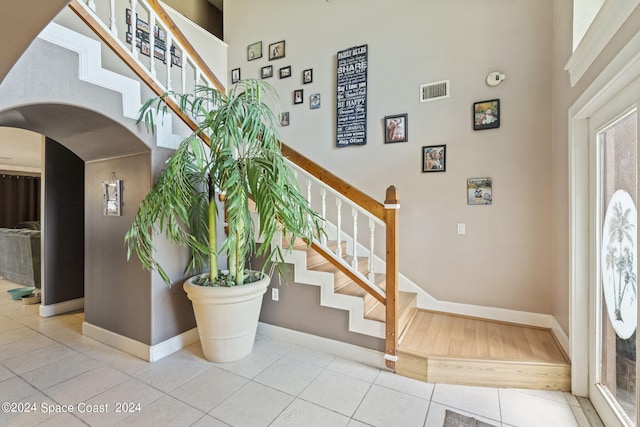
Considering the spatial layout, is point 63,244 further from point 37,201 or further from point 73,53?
point 37,201

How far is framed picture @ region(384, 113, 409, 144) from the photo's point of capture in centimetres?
317

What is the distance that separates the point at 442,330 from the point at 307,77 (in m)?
3.35

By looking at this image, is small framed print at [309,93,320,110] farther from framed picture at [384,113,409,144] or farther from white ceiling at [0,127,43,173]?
white ceiling at [0,127,43,173]

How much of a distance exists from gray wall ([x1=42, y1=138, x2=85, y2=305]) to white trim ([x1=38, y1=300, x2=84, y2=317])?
0.04 m

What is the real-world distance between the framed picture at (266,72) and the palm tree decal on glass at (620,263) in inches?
153

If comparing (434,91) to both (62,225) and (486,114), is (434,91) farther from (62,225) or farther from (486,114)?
(62,225)

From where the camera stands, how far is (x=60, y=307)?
338cm

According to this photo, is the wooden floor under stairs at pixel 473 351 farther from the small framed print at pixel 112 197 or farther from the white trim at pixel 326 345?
the small framed print at pixel 112 197

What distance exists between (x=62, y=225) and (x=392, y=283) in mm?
3844

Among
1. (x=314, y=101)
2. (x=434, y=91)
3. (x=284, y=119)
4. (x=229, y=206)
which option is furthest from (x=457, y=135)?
(x=229, y=206)

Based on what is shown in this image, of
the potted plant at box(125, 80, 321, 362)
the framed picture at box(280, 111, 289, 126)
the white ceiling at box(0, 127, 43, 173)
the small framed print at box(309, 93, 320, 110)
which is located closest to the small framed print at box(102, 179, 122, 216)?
the potted plant at box(125, 80, 321, 362)

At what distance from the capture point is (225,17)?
4465 mm

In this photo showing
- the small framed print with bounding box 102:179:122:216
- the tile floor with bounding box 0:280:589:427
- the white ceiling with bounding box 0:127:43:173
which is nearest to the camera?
the tile floor with bounding box 0:280:589:427

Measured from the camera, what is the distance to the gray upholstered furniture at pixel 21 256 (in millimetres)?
4082
